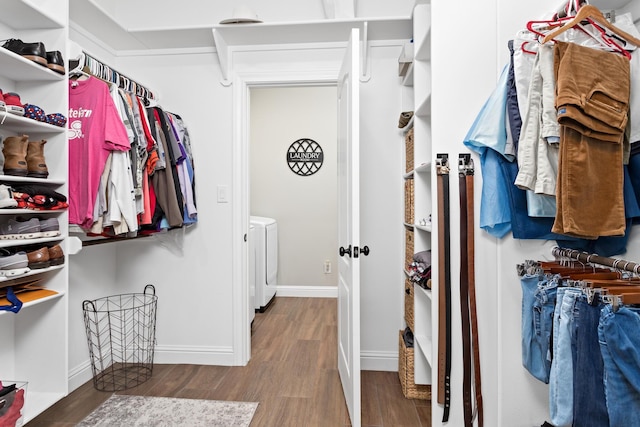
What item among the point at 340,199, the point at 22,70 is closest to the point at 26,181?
the point at 22,70

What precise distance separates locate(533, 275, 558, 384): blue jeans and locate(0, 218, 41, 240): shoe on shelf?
1.90 m

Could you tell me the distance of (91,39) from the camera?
2471 millimetres

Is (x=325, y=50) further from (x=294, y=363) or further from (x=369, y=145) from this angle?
(x=294, y=363)

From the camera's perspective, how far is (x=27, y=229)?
161 cm

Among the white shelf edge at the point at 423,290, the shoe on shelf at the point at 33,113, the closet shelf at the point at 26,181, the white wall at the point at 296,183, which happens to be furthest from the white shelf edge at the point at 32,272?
the white wall at the point at 296,183

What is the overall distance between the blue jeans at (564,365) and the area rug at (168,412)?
148cm

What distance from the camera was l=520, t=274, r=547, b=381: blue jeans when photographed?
115cm

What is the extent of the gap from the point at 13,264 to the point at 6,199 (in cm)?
26

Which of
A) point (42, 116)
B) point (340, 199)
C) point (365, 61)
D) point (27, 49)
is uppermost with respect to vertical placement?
point (365, 61)

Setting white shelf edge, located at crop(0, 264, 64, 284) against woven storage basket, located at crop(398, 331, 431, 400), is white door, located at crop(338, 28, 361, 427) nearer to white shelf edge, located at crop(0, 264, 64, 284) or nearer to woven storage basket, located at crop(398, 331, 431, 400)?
woven storage basket, located at crop(398, 331, 431, 400)

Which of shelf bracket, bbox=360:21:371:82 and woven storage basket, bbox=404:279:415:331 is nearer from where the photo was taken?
woven storage basket, bbox=404:279:415:331

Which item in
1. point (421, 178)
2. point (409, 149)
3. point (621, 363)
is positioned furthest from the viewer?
point (409, 149)

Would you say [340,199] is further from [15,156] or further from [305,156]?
[305,156]

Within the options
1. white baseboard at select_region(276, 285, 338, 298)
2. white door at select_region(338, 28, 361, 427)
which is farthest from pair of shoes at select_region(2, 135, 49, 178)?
white baseboard at select_region(276, 285, 338, 298)
